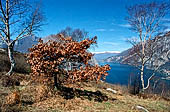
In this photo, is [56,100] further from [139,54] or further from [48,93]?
[139,54]

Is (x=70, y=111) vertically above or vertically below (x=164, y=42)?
below

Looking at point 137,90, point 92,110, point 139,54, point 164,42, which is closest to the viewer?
point 92,110

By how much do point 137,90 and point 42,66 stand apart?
11.6 m

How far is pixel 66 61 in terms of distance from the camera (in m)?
6.74

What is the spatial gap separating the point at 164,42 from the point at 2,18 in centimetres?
1482

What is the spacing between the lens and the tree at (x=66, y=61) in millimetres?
6161

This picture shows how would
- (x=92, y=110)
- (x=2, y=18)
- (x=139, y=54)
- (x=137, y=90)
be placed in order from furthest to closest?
(x=137, y=90) < (x=139, y=54) < (x=2, y=18) < (x=92, y=110)

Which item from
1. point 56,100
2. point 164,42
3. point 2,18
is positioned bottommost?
point 56,100

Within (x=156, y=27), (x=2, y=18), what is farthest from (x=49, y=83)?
(x=156, y=27)

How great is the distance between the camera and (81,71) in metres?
6.37

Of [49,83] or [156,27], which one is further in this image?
[156,27]

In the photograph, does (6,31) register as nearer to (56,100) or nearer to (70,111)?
(56,100)

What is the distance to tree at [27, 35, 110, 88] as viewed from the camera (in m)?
6.16

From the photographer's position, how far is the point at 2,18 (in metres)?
9.01
